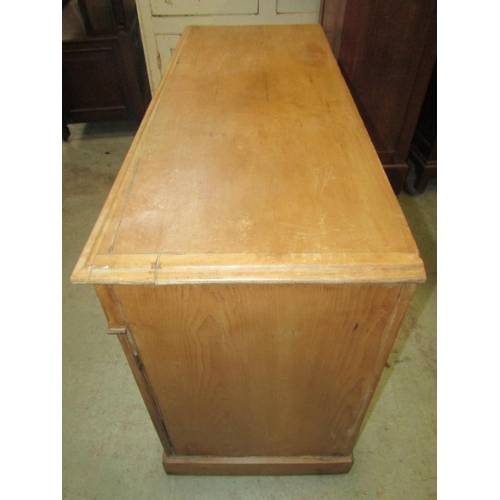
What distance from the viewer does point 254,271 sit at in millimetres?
574

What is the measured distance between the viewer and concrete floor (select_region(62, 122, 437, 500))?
1.05 m

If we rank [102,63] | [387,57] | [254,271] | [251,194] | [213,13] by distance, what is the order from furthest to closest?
1. [102,63]
2. [213,13]
3. [387,57]
4. [251,194]
5. [254,271]

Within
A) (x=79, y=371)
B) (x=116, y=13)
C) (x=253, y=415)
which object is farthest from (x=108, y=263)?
(x=116, y=13)

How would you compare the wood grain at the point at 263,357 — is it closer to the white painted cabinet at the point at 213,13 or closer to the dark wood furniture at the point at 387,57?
the dark wood furniture at the point at 387,57

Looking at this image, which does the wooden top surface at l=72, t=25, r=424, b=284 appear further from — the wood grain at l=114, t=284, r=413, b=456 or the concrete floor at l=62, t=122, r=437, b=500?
the concrete floor at l=62, t=122, r=437, b=500

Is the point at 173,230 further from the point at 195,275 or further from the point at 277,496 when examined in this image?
the point at 277,496

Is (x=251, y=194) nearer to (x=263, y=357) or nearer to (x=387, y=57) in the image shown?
(x=263, y=357)

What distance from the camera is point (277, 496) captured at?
40.5 inches

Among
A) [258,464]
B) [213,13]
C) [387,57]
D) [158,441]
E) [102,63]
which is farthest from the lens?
[102,63]

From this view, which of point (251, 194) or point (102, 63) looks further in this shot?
point (102, 63)

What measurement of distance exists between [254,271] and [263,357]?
9.5 inches

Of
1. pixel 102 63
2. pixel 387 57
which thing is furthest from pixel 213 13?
pixel 387 57

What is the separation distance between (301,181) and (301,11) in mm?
1787

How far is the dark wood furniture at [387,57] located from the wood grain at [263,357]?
4.41 ft
